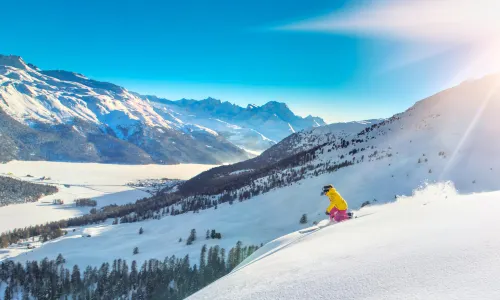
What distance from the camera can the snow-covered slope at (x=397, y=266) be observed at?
18.8ft

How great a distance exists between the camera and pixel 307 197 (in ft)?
248

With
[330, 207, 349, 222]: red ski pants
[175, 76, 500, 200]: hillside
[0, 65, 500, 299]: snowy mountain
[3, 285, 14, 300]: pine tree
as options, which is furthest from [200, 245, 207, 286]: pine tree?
[3, 285, 14, 300]: pine tree

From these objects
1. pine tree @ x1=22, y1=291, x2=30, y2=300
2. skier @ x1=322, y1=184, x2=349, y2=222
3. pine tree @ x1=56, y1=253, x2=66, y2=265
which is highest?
skier @ x1=322, y1=184, x2=349, y2=222

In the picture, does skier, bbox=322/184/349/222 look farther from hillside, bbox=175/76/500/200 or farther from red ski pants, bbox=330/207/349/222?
hillside, bbox=175/76/500/200

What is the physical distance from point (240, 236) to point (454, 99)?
294ft

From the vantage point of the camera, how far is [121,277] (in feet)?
204

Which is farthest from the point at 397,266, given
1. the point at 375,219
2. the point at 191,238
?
the point at 191,238

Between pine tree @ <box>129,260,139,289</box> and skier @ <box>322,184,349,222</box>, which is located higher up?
skier @ <box>322,184,349,222</box>

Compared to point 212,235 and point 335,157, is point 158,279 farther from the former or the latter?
point 335,157

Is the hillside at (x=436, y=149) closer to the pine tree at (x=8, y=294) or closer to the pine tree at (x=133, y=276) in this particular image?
the pine tree at (x=133, y=276)

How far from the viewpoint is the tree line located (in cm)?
5372

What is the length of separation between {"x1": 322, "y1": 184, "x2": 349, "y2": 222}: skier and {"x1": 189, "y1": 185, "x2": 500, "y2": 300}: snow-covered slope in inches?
281

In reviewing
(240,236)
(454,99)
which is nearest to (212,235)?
(240,236)

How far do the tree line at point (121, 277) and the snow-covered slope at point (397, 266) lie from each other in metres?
42.4
